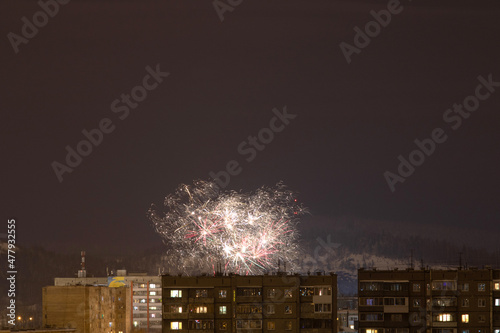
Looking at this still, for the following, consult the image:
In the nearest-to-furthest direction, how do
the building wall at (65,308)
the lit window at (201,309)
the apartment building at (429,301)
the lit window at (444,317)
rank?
1. the lit window at (201,309)
2. the apartment building at (429,301)
3. the lit window at (444,317)
4. the building wall at (65,308)

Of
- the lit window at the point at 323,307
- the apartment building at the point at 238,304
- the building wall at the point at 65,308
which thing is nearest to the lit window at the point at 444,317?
the lit window at the point at 323,307

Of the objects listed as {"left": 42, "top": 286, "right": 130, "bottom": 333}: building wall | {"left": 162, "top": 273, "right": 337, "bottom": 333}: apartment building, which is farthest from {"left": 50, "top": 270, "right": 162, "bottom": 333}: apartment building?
{"left": 162, "top": 273, "right": 337, "bottom": 333}: apartment building

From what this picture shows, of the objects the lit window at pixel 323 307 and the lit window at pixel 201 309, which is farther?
the lit window at pixel 323 307

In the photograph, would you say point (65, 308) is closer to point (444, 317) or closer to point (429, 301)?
point (429, 301)

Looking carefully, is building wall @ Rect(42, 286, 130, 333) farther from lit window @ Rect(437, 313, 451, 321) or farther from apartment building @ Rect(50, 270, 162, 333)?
lit window @ Rect(437, 313, 451, 321)

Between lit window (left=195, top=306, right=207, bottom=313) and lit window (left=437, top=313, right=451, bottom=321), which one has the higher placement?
lit window (left=195, top=306, right=207, bottom=313)

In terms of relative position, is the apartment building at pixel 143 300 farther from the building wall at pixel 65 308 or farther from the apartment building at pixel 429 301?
the apartment building at pixel 429 301

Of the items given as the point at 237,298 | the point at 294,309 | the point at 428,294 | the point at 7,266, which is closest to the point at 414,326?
the point at 428,294
